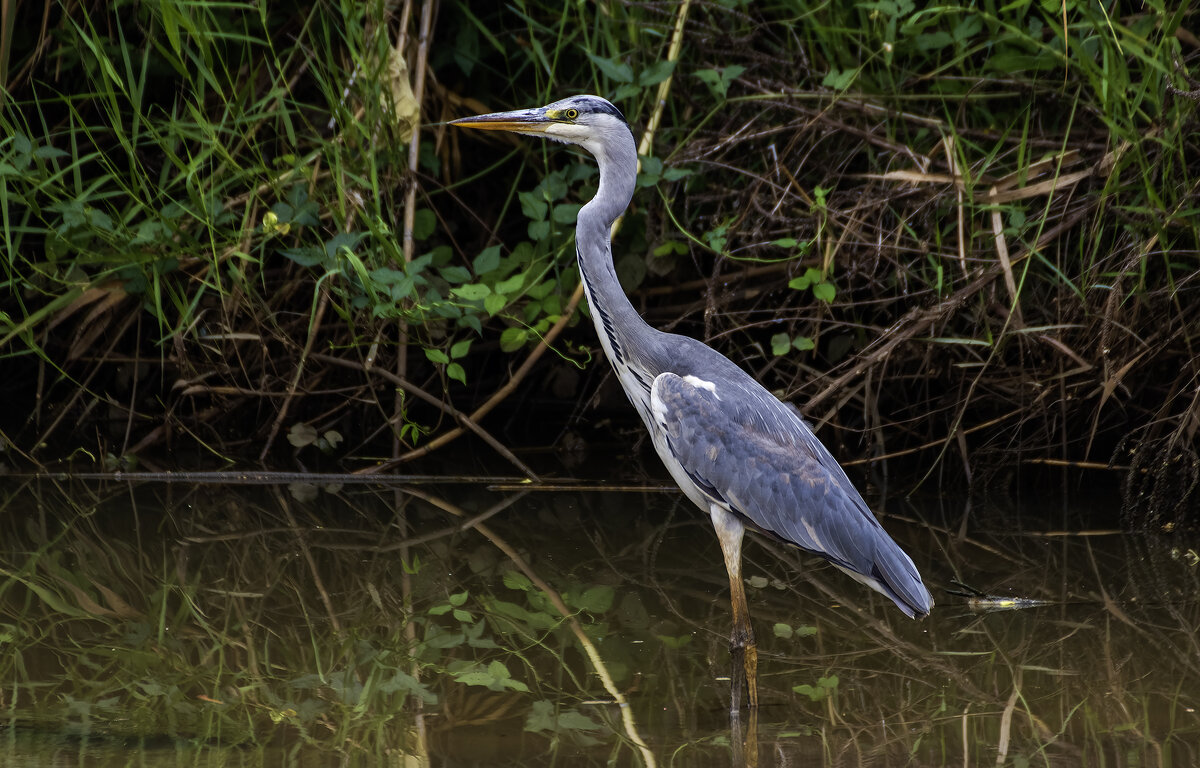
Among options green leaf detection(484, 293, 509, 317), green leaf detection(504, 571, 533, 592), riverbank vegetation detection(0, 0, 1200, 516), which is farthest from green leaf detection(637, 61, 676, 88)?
green leaf detection(504, 571, 533, 592)

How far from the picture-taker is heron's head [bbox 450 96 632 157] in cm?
345

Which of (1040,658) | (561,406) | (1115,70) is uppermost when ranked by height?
(1115,70)

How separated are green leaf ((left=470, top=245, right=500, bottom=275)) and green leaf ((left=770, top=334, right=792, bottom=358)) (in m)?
0.98

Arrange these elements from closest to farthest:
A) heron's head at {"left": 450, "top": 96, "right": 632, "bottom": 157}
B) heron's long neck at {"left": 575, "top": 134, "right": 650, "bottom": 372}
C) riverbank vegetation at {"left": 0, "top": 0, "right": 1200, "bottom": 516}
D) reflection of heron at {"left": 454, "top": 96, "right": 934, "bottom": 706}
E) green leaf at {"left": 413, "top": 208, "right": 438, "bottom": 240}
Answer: reflection of heron at {"left": 454, "top": 96, "right": 934, "bottom": 706}
heron's long neck at {"left": 575, "top": 134, "right": 650, "bottom": 372}
heron's head at {"left": 450, "top": 96, "right": 632, "bottom": 157}
riverbank vegetation at {"left": 0, "top": 0, "right": 1200, "bottom": 516}
green leaf at {"left": 413, "top": 208, "right": 438, "bottom": 240}

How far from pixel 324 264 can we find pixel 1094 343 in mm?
2577

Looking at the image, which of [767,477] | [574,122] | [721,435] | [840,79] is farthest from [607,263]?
[840,79]

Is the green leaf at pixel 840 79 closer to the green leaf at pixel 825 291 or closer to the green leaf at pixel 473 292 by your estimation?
the green leaf at pixel 825 291

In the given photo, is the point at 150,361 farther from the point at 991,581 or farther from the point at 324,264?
the point at 991,581

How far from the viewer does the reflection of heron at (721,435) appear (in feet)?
9.96

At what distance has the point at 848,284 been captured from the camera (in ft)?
13.7

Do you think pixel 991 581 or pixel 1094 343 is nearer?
pixel 991 581

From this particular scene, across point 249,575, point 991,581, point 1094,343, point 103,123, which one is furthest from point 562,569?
point 103,123

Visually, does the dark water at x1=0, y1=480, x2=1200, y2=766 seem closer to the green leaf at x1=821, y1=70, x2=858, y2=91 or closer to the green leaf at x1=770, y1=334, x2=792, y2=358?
the green leaf at x1=770, y1=334, x2=792, y2=358

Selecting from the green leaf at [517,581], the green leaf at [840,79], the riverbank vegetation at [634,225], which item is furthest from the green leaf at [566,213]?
the green leaf at [517,581]
